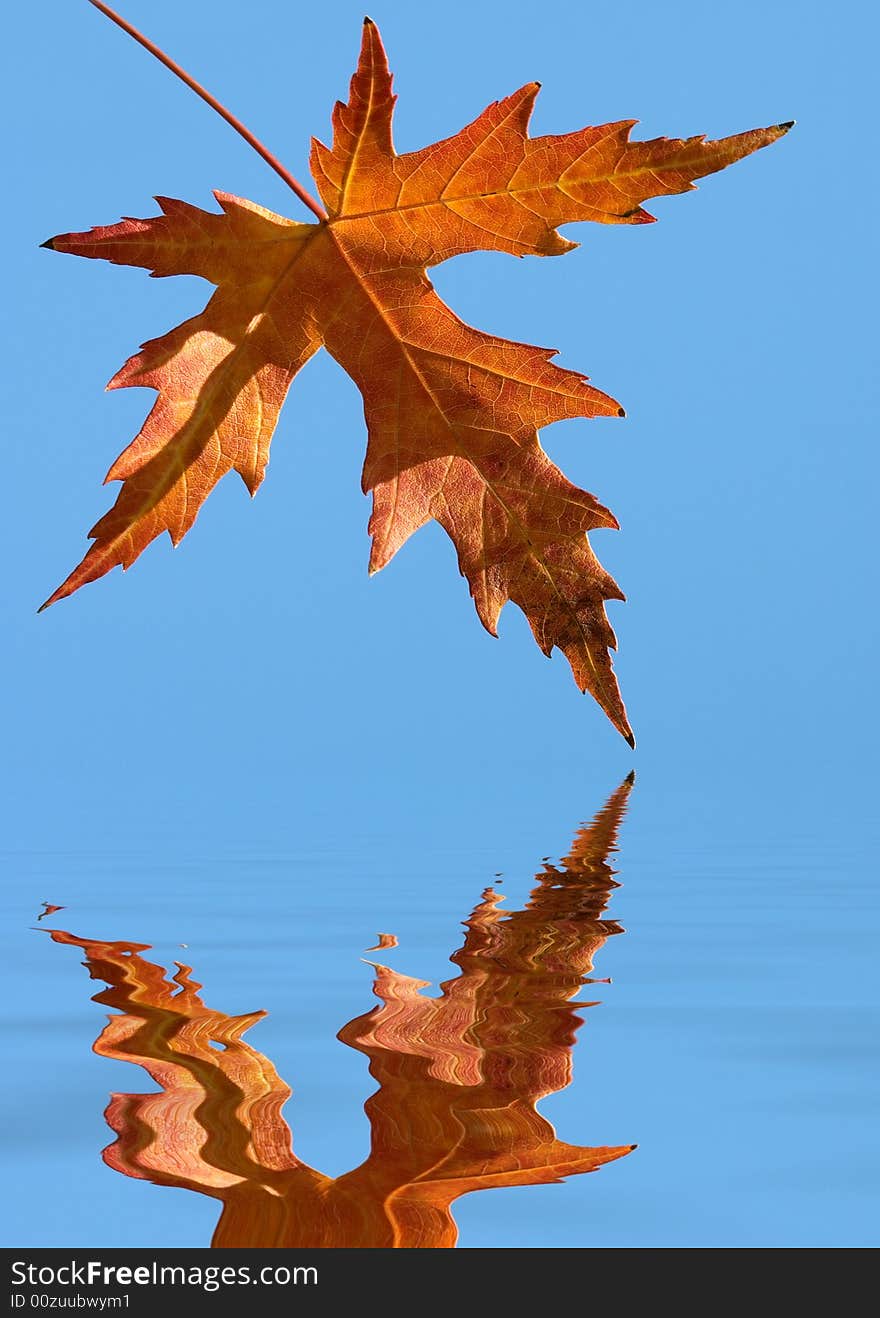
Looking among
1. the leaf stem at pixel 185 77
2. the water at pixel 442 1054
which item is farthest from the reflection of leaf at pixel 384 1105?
the leaf stem at pixel 185 77

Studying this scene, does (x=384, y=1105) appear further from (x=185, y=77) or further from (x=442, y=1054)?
(x=185, y=77)

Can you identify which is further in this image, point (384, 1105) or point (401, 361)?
point (401, 361)

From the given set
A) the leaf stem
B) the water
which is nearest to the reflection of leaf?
the water

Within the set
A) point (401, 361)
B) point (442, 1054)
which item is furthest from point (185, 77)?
point (442, 1054)

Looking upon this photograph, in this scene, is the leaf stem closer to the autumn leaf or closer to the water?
the autumn leaf

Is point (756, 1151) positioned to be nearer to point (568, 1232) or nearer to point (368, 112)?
point (568, 1232)
